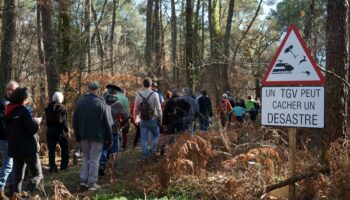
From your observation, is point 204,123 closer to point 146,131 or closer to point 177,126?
point 177,126

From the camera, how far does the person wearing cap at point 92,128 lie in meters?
8.12

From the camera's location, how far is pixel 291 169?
571 cm

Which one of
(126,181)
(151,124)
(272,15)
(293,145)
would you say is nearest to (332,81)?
(293,145)

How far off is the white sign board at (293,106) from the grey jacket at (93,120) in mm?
3581

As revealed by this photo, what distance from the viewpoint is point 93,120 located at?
8148 millimetres

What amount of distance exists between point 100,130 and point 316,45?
6120 millimetres

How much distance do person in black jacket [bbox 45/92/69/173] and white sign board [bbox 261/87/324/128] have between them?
5839 mm

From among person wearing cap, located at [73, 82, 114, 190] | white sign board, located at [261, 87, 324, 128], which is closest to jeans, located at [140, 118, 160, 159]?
person wearing cap, located at [73, 82, 114, 190]

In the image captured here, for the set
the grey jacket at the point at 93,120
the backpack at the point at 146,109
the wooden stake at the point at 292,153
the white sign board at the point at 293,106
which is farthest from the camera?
the backpack at the point at 146,109

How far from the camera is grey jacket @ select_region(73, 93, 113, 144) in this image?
26.6 ft

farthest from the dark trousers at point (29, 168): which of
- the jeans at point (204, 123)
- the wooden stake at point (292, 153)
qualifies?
the jeans at point (204, 123)

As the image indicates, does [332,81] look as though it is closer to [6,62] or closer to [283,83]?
[283,83]

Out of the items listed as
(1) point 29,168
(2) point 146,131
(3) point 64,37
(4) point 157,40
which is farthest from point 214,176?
(4) point 157,40

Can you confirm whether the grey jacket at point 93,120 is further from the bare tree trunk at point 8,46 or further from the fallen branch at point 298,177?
the bare tree trunk at point 8,46
